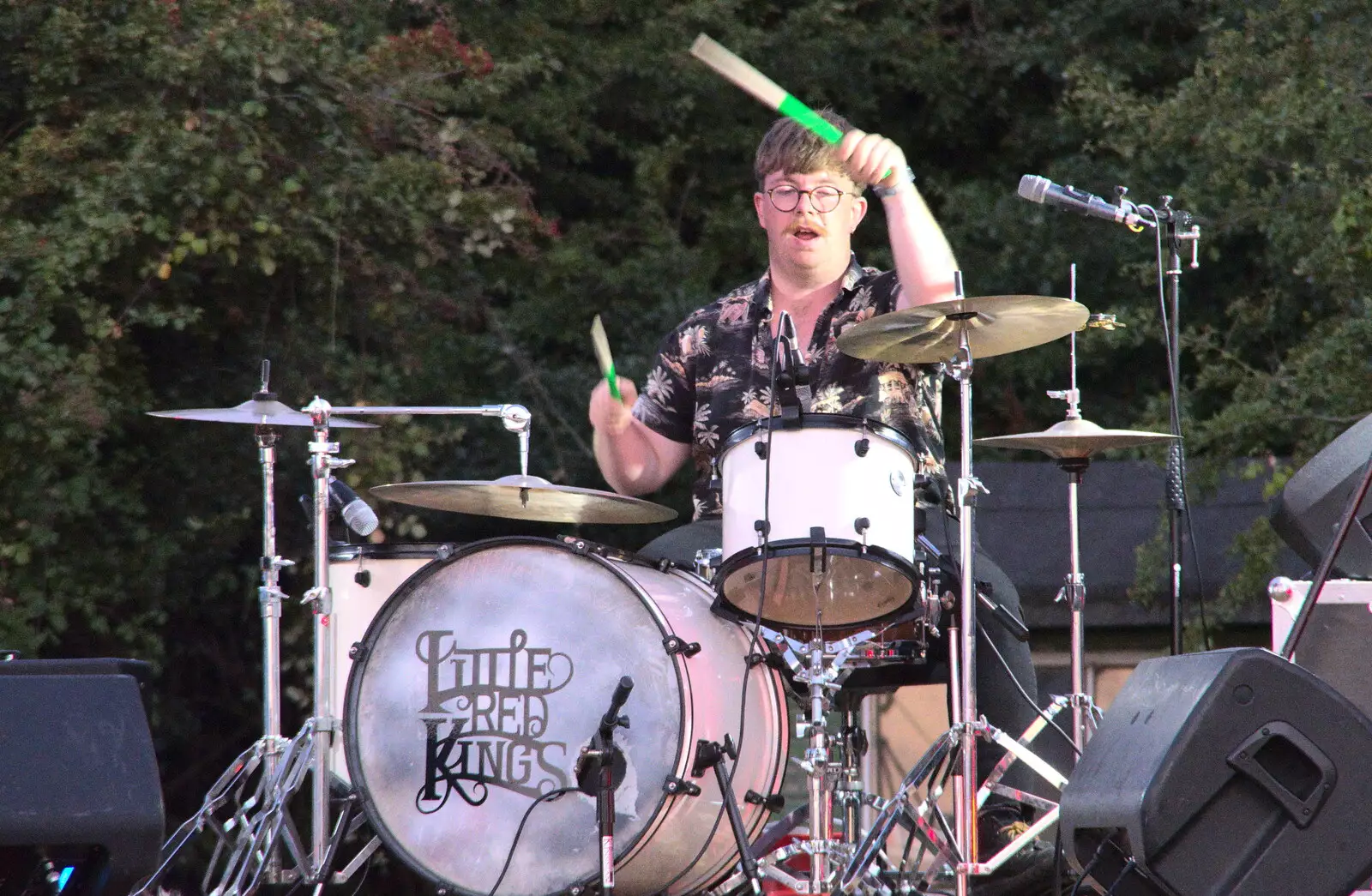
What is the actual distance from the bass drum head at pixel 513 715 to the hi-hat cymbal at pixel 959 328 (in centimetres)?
74

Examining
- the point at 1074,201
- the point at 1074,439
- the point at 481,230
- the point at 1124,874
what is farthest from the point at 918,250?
the point at 481,230

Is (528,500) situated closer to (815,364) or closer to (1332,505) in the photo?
(815,364)

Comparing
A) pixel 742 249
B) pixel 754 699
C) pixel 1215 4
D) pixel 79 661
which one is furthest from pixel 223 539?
pixel 1215 4

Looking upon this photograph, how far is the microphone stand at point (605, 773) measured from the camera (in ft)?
10.6

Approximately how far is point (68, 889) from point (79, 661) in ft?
1.09

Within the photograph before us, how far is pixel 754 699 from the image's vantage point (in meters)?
3.67

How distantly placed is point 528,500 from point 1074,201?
4.83 feet

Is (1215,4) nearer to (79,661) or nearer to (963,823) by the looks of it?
(963,823)

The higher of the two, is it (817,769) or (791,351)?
(791,351)

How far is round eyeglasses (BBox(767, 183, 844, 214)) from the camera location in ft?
13.3

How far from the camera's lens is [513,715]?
3555 mm

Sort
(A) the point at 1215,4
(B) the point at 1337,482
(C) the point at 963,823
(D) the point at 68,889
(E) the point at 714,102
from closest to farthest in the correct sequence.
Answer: (D) the point at 68,889, (B) the point at 1337,482, (C) the point at 963,823, (A) the point at 1215,4, (E) the point at 714,102

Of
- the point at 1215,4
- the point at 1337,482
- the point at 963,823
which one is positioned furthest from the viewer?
the point at 1215,4

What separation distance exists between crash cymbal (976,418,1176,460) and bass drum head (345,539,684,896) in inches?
44.3
